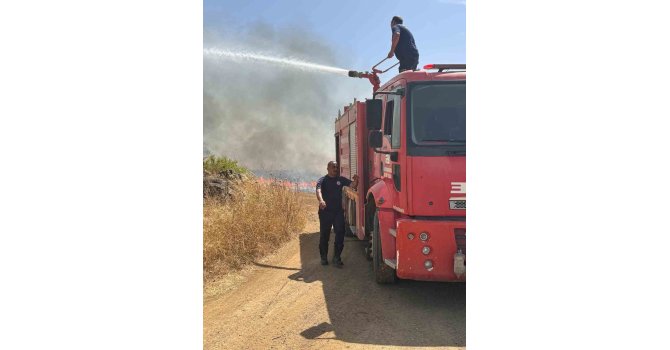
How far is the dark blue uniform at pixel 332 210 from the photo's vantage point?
714 cm

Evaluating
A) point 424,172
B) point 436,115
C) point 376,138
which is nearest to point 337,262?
point 376,138

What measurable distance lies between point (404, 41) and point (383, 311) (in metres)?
3.18

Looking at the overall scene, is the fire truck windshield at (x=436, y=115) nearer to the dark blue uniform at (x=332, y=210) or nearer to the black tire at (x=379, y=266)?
the black tire at (x=379, y=266)

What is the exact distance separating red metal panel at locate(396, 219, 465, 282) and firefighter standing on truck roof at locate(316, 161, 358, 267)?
2232 millimetres

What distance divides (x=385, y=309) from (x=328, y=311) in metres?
0.62

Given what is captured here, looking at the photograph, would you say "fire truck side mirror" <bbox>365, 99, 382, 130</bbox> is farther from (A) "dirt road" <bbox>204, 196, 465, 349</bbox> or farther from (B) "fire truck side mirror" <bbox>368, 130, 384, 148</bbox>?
(A) "dirt road" <bbox>204, 196, 465, 349</bbox>

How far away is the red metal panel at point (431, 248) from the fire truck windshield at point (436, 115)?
74 cm

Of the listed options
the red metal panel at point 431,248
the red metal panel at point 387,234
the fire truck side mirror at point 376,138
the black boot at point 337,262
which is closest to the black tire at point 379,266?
the red metal panel at point 387,234
